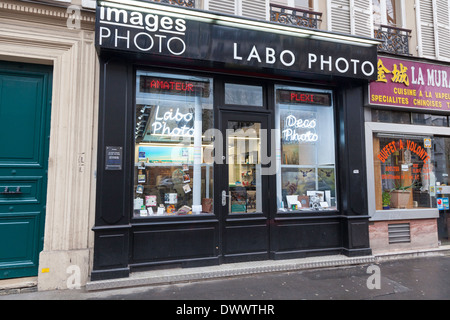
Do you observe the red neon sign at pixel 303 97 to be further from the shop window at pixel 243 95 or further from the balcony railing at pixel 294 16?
the balcony railing at pixel 294 16

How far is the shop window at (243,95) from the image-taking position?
5.32 metres

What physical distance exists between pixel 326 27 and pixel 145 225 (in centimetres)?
527

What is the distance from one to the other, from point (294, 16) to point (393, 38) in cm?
252

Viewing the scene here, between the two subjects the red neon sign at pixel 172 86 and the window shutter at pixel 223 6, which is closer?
the red neon sign at pixel 172 86

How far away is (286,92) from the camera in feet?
18.8

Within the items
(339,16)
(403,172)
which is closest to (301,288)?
(403,172)

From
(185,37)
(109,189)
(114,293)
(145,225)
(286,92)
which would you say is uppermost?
(185,37)

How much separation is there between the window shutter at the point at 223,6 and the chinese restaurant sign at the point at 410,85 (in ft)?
10.7

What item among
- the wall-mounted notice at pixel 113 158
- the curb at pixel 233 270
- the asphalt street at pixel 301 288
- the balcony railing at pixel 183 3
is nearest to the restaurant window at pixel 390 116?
the curb at pixel 233 270

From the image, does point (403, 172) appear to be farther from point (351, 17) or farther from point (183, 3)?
point (183, 3)

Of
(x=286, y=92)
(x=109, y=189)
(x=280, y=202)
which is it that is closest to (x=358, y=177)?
(x=280, y=202)

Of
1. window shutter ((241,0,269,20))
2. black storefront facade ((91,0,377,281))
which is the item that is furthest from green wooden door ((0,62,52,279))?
window shutter ((241,0,269,20))

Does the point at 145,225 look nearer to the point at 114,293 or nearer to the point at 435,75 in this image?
the point at 114,293

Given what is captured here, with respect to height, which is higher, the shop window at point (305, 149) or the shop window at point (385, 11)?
the shop window at point (385, 11)
